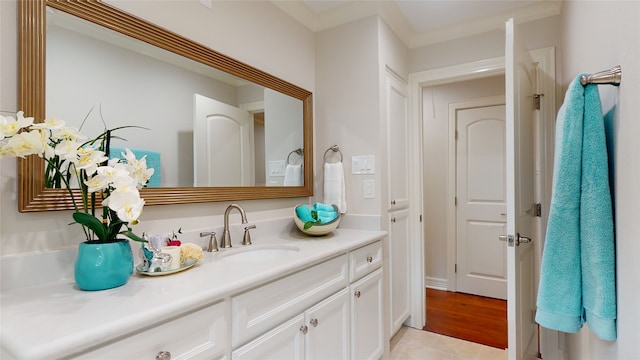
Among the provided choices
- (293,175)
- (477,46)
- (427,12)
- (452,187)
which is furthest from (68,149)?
(452,187)

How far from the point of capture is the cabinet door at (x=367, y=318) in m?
1.70

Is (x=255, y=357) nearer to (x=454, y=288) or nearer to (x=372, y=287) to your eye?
(x=372, y=287)

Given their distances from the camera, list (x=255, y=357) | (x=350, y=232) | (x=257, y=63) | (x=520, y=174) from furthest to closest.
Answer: (x=350, y=232), (x=257, y=63), (x=520, y=174), (x=255, y=357)

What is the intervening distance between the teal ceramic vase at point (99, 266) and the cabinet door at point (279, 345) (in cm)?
44

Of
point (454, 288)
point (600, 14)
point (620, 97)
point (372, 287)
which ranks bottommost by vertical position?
point (454, 288)

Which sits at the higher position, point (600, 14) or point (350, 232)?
point (600, 14)

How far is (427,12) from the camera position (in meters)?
2.25

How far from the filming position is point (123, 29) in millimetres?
1229

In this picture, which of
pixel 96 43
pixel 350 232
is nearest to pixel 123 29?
pixel 96 43

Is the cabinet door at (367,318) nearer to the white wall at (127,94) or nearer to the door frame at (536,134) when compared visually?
the door frame at (536,134)

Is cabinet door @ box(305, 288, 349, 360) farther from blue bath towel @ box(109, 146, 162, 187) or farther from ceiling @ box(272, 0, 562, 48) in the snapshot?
ceiling @ box(272, 0, 562, 48)

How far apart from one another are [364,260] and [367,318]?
346 millimetres

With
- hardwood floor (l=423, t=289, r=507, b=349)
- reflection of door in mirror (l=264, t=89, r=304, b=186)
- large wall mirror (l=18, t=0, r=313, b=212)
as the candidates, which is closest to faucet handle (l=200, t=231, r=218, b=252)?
large wall mirror (l=18, t=0, r=313, b=212)

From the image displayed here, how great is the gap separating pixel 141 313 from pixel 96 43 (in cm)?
100
